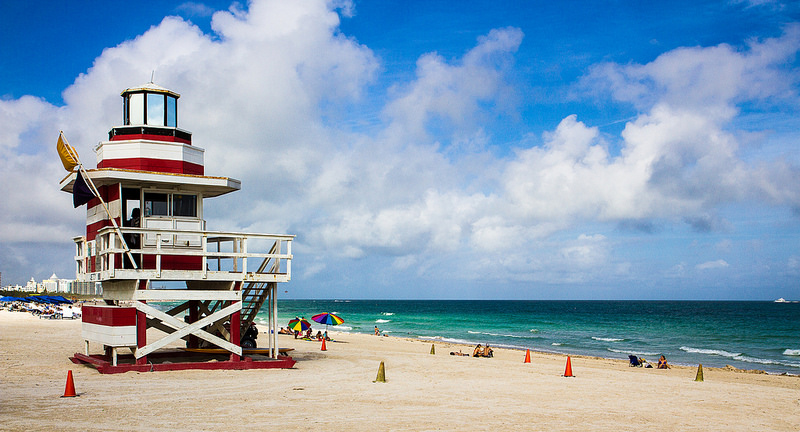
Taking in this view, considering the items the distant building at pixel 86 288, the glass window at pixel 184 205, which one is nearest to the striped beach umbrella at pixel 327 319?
the glass window at pixel 184 205

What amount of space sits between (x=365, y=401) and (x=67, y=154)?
9972 mm

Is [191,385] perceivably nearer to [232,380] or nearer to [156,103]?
[232,380]

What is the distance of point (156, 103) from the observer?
18047 mm

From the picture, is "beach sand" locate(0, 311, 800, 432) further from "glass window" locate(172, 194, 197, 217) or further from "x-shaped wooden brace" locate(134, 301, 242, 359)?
"glass window" locate(172, 194, 197, 217)

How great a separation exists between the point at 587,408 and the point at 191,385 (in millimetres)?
8605

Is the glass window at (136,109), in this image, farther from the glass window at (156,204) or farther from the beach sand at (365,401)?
the beach sand at (365,401)

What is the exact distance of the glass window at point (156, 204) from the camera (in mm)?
17266

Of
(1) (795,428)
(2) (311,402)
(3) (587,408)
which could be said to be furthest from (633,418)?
(2) (311,402)

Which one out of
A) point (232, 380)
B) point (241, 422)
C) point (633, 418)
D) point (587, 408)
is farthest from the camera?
point (232, 380)

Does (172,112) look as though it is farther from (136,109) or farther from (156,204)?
(156,204)

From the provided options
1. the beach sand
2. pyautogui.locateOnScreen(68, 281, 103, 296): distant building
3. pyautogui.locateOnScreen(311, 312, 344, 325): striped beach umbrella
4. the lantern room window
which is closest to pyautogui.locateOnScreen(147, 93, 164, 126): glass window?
the lantern room window

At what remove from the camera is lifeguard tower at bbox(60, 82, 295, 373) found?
15.7 m

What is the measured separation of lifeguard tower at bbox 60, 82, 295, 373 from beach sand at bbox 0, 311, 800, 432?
1078 mm

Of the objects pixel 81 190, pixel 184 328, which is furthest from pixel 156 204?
pixel 184 328
